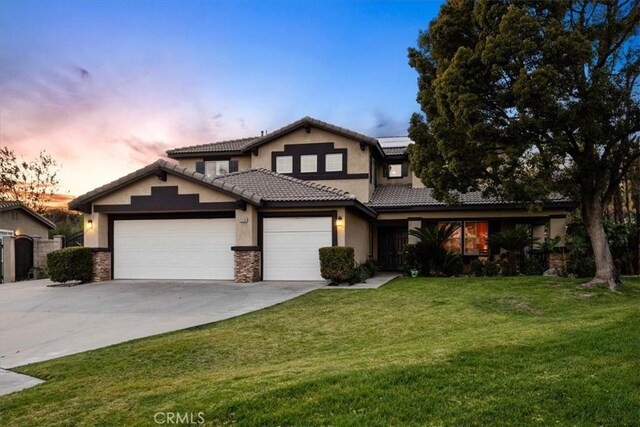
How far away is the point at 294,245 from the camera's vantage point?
17.4 metres

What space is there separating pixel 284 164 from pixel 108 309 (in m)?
11.5

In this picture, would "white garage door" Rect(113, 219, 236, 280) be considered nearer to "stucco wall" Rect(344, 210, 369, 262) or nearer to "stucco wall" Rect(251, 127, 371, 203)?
"stucco wall" Rect(344, 210, 369, 262)


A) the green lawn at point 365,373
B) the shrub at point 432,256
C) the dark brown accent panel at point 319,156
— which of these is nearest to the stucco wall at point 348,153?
the dark brown accent panel at point 319,156

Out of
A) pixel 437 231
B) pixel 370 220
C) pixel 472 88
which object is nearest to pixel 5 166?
pixel 370 220

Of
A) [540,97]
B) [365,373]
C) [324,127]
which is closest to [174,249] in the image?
[324,127]

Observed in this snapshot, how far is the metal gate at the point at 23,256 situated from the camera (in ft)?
66.9

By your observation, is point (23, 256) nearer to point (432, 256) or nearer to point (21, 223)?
point (21, 223)

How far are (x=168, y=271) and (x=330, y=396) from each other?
14.5m

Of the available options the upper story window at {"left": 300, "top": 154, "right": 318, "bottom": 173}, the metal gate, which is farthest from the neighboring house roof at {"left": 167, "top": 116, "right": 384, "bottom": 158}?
the metal gate

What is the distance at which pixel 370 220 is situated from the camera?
2189cm

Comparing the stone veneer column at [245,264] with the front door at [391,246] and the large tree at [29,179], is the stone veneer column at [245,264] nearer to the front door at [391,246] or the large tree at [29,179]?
the front door at [391,246]

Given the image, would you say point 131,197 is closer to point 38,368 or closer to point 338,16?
point 338,16

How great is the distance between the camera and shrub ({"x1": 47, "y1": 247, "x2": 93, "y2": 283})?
17078 millimetres

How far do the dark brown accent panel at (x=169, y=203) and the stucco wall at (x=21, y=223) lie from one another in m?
7.97
